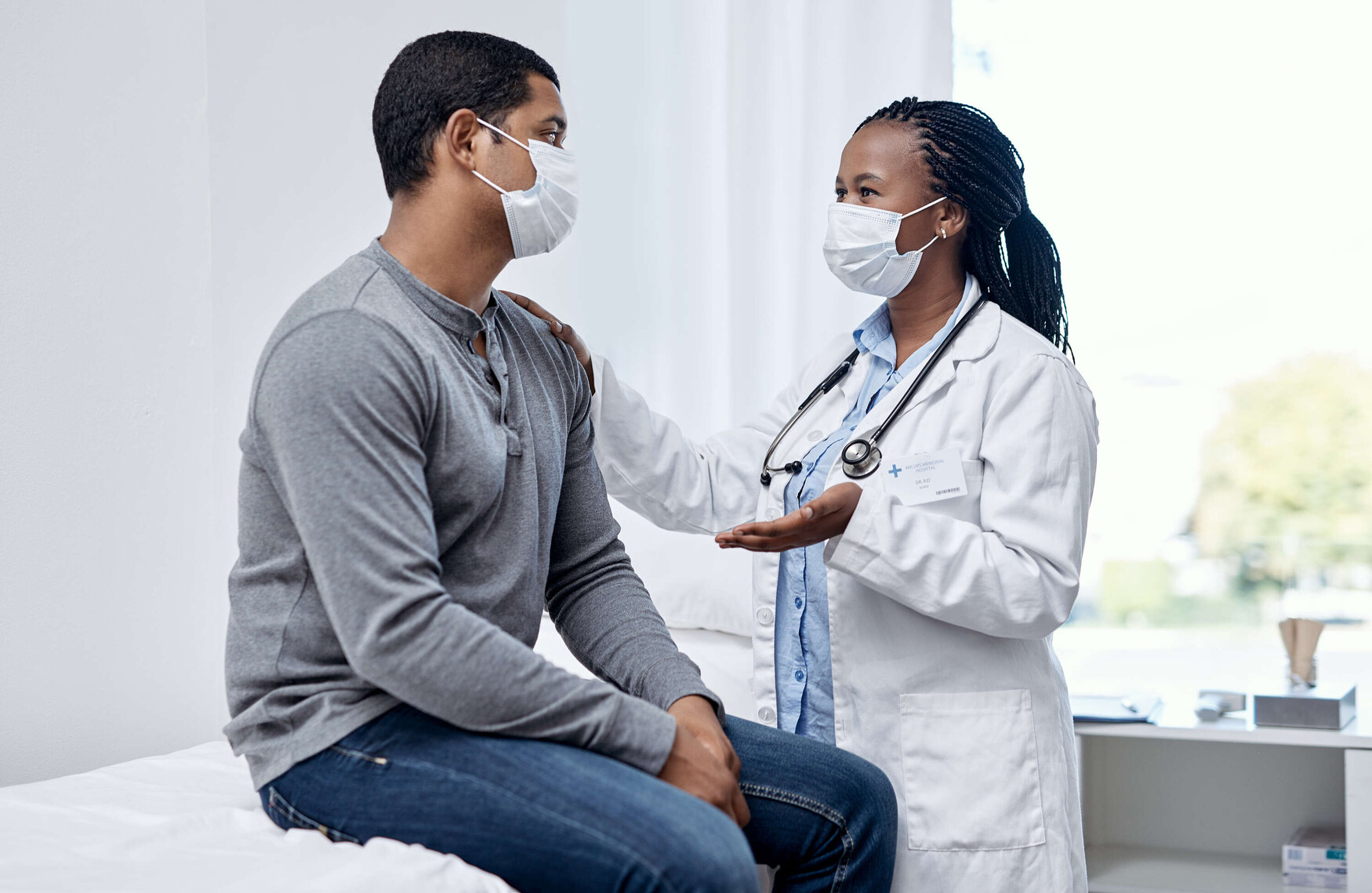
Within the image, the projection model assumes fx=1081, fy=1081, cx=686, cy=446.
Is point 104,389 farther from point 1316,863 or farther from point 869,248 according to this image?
point 1316,863

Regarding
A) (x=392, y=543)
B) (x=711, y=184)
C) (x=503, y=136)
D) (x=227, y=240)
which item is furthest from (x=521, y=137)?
(x=227, y=240)

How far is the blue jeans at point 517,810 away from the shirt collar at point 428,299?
43cm

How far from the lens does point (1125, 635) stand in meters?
3.85

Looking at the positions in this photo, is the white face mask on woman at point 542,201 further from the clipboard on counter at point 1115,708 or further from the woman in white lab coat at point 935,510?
the clipboard on counter at point 1115,708

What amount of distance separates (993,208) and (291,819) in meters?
1.28

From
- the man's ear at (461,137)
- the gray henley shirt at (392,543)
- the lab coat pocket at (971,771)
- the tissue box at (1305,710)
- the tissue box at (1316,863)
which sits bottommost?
the tissue box at (1316,863)

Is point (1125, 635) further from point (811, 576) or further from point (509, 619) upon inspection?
point (509, 619)

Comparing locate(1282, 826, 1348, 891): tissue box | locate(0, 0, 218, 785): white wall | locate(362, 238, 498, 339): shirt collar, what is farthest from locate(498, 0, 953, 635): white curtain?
locate(1282, 826, 1348, 891): tissue box

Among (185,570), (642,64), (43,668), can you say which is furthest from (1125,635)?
(43,668)

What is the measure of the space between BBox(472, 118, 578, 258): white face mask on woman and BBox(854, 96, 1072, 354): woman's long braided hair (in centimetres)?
61

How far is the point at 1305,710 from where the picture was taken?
2082 mm

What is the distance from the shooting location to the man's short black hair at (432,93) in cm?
126

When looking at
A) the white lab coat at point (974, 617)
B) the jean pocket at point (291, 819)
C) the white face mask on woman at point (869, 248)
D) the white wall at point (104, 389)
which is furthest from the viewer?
the white wall at point (104, 389)

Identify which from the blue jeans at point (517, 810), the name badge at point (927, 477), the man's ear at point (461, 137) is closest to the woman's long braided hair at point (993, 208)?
the name badge at point (927, 477)
